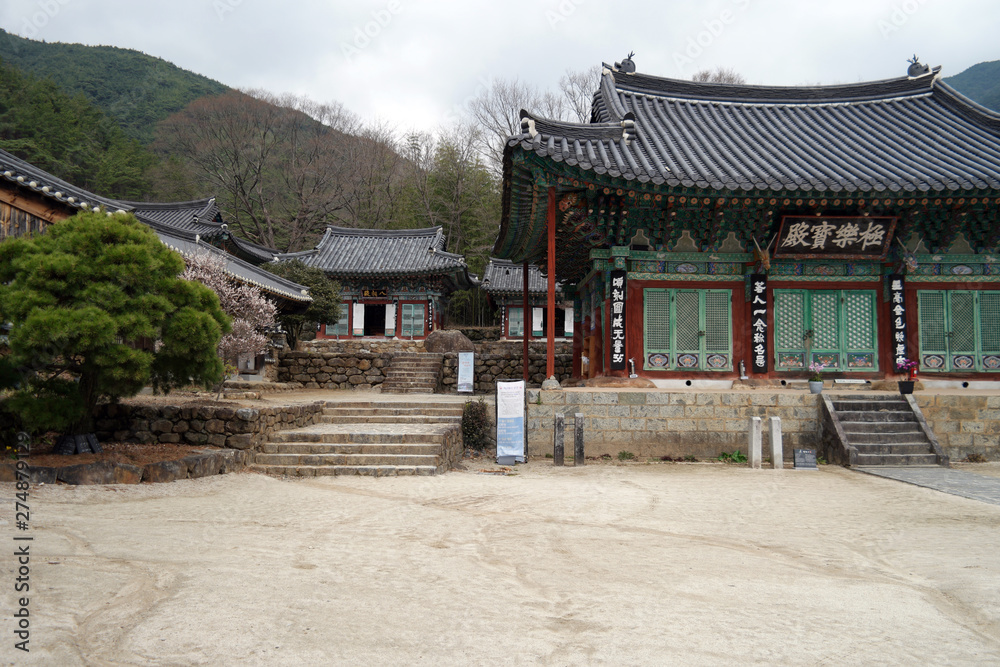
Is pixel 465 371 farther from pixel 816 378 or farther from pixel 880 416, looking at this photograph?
pixel 880 416

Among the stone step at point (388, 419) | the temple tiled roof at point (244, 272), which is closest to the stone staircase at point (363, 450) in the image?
the stone step at point (388, 419)

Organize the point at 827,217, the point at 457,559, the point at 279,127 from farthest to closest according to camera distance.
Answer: the point at 279,127 < the point at 827,217 < the point at 457,559

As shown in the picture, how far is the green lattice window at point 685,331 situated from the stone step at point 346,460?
550 cm

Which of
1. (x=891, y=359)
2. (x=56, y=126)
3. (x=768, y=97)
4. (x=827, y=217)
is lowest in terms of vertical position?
(x=891, y=359)

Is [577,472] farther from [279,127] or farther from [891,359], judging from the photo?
[279,127]

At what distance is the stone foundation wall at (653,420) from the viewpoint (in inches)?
432

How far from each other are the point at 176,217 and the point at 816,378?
95.8 ft

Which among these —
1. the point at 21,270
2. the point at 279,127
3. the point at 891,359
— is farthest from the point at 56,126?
the point at 891,359

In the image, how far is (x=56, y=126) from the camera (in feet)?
126

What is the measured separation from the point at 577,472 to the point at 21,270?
25.9 feet

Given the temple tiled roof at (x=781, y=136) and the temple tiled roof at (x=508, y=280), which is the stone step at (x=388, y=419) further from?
the temple tiled roof at (x=508, y=280)

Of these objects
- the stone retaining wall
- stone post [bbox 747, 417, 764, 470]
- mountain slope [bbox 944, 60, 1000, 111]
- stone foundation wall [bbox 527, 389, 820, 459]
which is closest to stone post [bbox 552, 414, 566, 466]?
stone foundation wall [bbox 527, 389, 820, 459]

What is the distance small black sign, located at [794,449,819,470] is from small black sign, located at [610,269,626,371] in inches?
140

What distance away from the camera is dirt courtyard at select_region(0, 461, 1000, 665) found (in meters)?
3.18
